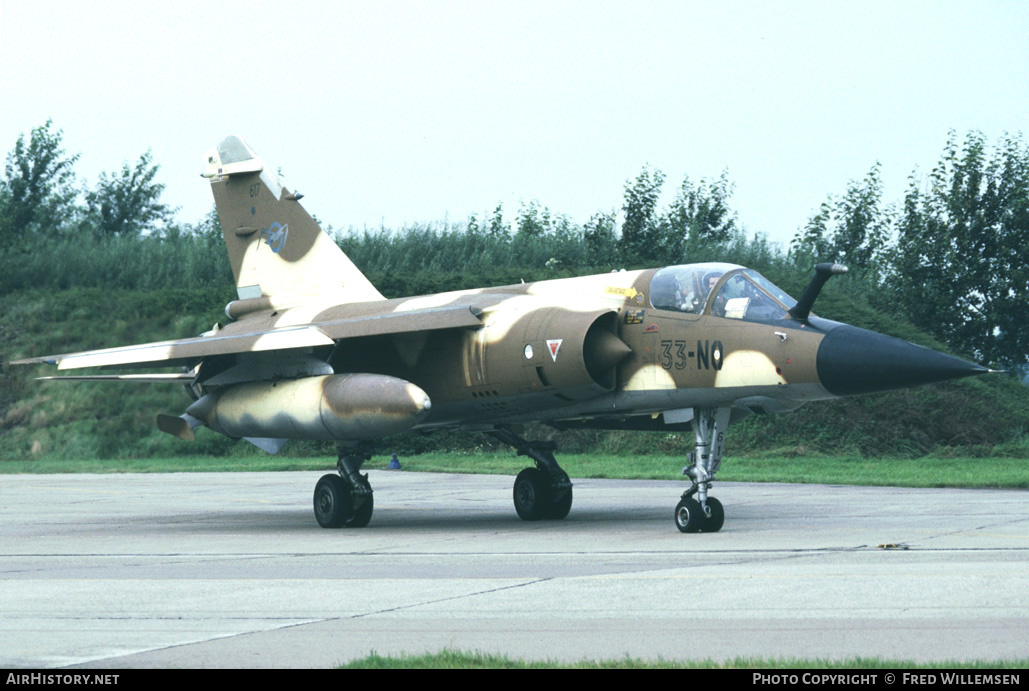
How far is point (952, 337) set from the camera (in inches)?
1403

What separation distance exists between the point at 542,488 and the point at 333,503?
267cm

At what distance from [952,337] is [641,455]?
1170cm

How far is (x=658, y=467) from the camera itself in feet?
84.5

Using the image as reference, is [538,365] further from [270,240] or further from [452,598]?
[270,240]

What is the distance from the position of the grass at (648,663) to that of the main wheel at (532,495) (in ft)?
31.2

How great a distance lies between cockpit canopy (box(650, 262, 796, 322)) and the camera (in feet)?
42.6

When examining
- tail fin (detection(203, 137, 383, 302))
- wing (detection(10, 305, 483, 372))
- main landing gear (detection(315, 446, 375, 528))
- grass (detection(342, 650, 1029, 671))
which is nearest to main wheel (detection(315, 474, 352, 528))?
main landing gear (detection(315, 446, 375, 528))

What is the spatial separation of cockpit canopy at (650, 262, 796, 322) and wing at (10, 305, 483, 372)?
2390mm

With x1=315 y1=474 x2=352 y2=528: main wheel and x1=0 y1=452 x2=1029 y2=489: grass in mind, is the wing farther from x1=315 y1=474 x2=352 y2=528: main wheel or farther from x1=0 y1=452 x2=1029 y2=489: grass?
x1=0 y1=452 x2=1029 y2=489: grass

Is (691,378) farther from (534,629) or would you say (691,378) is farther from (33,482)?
(33,482)

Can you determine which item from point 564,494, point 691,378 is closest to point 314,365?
point 564,494

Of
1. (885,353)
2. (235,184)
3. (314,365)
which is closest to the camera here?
(885,353)

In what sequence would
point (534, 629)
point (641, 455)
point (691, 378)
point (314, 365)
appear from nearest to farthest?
point (534, 629), point (691, 378), point (314, 365), point (641, 455)

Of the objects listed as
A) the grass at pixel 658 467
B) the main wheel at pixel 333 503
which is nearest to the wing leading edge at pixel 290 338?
the main wheel at pixel 333 503
